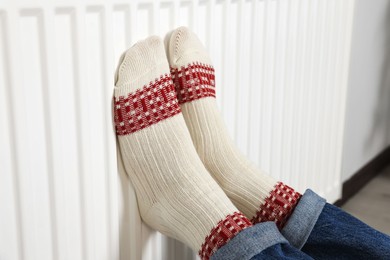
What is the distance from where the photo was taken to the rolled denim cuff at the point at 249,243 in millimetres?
689

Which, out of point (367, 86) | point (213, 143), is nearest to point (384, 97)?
point (367, 86)

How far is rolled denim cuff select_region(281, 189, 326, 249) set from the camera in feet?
2.59

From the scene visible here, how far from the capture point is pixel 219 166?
886 mm

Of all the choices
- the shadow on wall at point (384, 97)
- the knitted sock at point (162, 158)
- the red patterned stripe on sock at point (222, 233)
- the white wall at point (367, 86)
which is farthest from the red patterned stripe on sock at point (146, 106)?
the shadow on wall at point (384, 97)

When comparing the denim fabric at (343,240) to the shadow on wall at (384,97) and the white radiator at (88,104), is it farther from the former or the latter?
the shadow on wall at (384,97)

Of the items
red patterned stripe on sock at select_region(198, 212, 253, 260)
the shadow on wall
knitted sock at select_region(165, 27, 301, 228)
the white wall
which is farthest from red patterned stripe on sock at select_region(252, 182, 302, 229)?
the shadow on wall

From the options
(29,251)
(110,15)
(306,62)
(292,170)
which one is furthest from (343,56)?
(29,251)

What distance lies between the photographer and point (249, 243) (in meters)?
0.69

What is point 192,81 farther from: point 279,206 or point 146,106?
point 279,206

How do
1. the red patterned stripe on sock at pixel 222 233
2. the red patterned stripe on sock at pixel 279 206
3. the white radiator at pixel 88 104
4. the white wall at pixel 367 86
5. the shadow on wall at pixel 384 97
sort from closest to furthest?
the white radiator at pixel 88 104 < the red patterned stripe on sock at pixel 222 233 < the red patterned stripe on sock at pixel 279 206 < the white wall at pixel 367 86 < the shadow on wall at pixel 384 97

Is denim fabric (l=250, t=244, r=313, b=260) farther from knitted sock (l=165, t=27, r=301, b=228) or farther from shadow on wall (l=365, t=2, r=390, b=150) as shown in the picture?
shadow on wall (l=365, t=2, r=390, b=150)

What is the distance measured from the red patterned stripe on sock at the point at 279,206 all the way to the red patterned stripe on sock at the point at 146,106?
19cm

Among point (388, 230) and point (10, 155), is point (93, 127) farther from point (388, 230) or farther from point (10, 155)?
point (388, 230)

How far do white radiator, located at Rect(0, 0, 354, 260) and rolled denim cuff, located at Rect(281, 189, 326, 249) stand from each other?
192 millimetres
